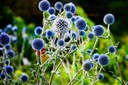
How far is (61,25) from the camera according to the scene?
4.51 ft

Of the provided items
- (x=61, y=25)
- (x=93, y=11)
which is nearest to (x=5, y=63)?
(x=61, y=25)

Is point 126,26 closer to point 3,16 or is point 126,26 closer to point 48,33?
point 3,16

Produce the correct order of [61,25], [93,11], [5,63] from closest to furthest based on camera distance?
[61,25], [5,63], [93,11]

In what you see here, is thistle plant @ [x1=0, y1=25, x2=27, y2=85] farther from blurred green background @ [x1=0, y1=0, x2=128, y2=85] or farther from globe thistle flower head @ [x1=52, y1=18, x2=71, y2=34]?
blurred green background @ [x1=0, y1=0, x2=128, y2=85]

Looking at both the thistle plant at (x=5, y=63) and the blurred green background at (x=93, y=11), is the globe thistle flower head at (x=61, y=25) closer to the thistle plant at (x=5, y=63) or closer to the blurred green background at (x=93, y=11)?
the thistle plant at (x=5, y=63)

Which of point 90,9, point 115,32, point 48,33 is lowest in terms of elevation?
point 115,32

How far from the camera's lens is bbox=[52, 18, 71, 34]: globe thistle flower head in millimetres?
1357

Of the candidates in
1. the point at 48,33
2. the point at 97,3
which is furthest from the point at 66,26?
the point at 97,3

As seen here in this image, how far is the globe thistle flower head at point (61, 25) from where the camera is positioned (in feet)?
4.45

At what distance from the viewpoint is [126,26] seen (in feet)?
20.3

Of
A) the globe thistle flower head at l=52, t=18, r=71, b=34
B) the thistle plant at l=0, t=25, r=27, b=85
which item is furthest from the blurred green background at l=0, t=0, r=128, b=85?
the globe thistle flower head at l=52, t=18, r=71, b=34

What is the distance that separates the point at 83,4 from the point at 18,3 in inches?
49.2

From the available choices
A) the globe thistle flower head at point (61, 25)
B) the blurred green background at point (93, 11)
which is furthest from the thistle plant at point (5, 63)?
the blurred green background at point (93, 11)

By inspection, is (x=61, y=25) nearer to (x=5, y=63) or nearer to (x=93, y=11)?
(x=5, y=63)
